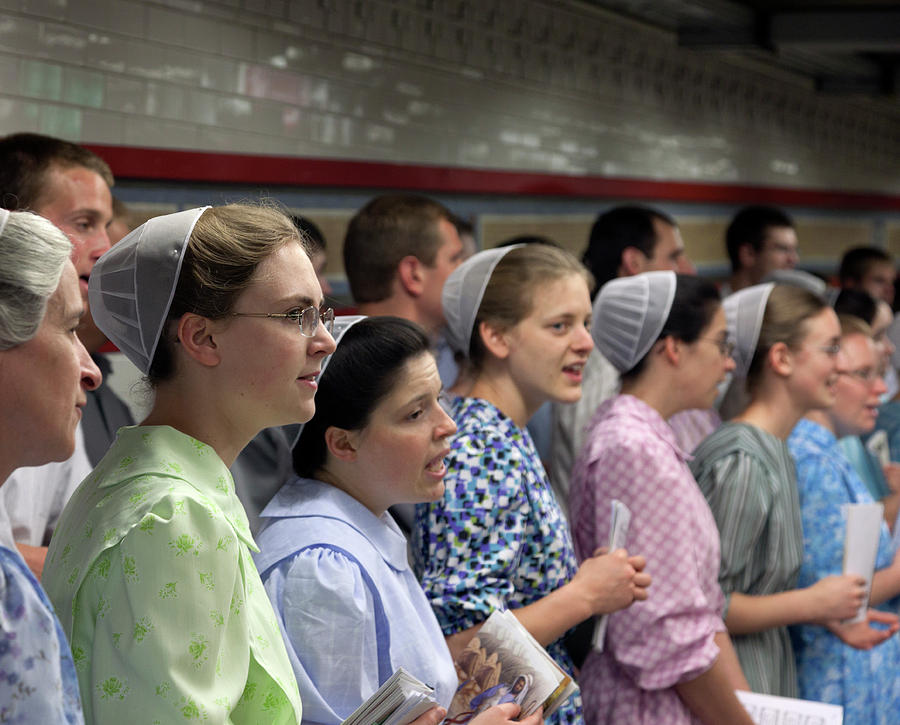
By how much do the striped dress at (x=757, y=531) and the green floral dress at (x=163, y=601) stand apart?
202 centimetres

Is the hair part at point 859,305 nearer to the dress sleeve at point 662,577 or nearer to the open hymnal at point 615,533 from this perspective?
the dress sleeve at point 662,577

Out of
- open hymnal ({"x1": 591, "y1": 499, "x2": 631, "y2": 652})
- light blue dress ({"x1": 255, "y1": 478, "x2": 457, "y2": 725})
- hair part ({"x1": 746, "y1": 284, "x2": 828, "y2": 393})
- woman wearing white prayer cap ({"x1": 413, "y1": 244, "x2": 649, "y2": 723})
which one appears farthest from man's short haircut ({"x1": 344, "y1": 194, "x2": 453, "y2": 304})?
light blue dress ({"x1": 255, "y1": 478, "x2": 457, "y2": 725})

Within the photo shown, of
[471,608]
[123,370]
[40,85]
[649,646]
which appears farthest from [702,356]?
[40,85]

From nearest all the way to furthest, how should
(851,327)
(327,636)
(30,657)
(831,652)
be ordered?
(30,657) → (327,636) → (831,652) → (851,327)

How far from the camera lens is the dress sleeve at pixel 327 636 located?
2096 millimetres

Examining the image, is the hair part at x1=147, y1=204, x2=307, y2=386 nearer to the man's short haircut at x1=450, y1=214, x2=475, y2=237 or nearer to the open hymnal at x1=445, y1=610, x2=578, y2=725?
the open hymnal at x1=445, y1=610, x2=578, y2=725

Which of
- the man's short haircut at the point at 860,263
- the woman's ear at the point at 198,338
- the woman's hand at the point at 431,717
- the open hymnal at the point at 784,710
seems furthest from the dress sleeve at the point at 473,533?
the man's short haircut at the point at 860,263

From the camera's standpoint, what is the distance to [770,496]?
3502mm

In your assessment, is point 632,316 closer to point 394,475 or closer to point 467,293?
point 467,293

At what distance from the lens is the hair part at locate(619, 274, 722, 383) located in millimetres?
3420

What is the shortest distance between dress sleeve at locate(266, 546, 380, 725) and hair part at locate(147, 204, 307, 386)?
507mm

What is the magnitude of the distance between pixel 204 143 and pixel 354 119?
1012 millimetres

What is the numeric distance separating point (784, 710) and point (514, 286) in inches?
55.0

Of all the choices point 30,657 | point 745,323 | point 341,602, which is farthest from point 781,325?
point 30,657
